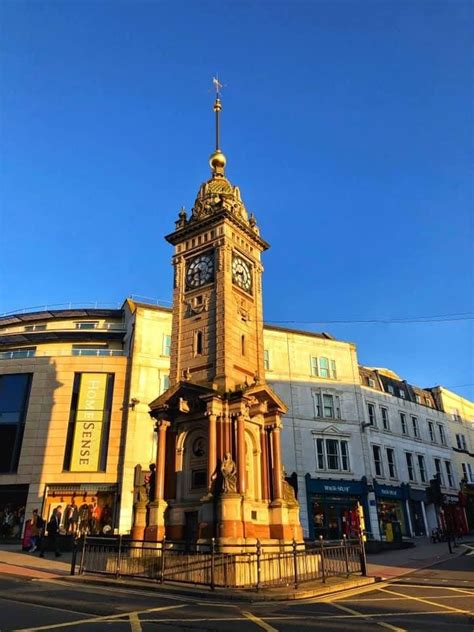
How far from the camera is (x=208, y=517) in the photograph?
1927cm

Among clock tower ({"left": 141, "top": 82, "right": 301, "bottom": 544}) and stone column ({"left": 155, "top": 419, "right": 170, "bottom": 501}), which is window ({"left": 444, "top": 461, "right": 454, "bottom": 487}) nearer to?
clock tower ({"left": 141, "top": 82, "right": 301, "bottom": 544})

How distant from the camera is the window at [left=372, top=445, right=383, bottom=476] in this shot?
41.8m

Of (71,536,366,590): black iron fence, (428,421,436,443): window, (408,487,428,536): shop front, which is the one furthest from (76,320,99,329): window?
(428,421,436,443): window

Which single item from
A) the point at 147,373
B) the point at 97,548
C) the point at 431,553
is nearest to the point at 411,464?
the point at 431,553

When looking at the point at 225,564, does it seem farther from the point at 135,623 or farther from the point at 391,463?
the point at 391,463

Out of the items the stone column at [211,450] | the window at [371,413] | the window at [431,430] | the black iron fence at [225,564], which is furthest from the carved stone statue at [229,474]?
the window at [431,430]

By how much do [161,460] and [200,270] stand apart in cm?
1030

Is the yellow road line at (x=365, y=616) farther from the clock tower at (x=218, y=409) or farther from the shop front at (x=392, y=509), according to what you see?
the shop front at (x=392, y=509)

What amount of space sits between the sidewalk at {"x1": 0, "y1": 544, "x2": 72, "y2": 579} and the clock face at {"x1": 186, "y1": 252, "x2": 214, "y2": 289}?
14620 millimetres

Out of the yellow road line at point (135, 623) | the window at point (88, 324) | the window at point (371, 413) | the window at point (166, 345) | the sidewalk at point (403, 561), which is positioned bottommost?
the yellow road line at point (135, 623)

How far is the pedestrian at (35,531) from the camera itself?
A: 25553 mm

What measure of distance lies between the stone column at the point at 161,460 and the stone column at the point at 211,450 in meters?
2.78

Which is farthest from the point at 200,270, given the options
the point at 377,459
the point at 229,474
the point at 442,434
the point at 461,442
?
the point at 461,442

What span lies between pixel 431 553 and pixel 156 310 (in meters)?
25.8
